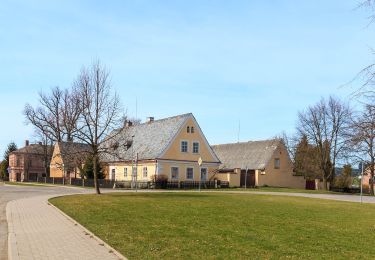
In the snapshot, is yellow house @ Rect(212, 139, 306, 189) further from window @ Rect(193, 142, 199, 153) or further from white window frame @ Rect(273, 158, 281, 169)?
window @ Rect(193, 142, 199, 153)

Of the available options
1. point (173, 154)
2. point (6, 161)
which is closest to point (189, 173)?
point (173, 154)

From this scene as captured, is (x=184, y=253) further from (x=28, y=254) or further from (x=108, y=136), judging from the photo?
(x=108, y=136)

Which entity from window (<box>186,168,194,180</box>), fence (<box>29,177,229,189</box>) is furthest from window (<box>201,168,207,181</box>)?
fence (<box>29,177,229,189</box>)

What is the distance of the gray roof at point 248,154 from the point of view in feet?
209

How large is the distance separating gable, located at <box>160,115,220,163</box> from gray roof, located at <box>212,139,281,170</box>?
8388 millimetres

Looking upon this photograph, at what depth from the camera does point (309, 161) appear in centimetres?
6444

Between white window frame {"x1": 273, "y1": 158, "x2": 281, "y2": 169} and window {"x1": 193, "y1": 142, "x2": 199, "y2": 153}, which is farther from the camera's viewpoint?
white window frame {"x1": 273, "y1": 158, "x2": 281, "y2": 169}

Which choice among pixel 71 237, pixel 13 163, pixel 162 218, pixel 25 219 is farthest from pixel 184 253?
pixel 13 163

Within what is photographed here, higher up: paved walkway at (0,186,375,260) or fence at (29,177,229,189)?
paved walkway at (0,186,375,260)

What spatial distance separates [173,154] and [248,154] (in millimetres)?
16273

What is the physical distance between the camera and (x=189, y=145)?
56.8m

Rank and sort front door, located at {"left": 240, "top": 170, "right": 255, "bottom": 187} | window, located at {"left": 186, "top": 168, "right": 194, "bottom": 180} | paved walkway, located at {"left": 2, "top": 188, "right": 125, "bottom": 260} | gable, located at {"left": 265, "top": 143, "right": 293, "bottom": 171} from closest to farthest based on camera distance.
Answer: paved walkway, located at {"left": 2, "top": 188, "right": 125, "bottom": 260} → window, located at {"left": 186, "top": 168, "right": 194, "bottom": 180} → front door, located at {"left": 240, "top": 170, "right": 255, "bottom": 187} → gable, located at {"left": 265, "top": 143, "right": 293, "bottom": 171}

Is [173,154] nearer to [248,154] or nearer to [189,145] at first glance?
[189,145]

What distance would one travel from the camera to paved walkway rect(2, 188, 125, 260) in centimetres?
983
